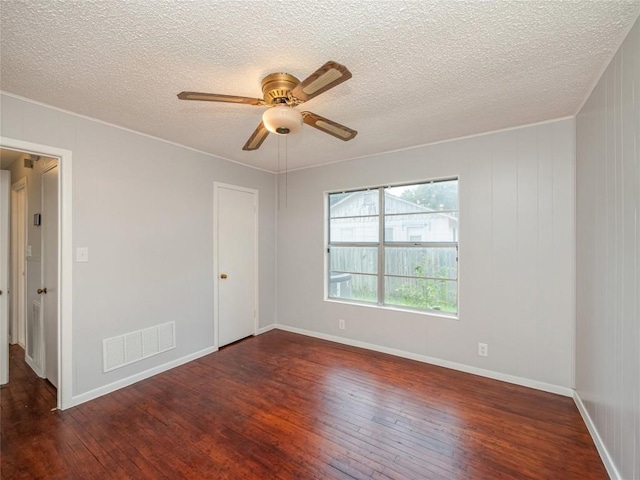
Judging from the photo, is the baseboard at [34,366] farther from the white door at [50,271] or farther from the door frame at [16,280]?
the door frame at [16,280]

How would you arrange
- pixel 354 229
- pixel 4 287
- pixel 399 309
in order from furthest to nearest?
pixel 354 229 < pixel 399 309 < pixel 4 287

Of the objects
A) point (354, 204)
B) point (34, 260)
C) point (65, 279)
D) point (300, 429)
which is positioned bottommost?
point (300, 429)

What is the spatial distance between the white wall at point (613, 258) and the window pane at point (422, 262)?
1.08 m

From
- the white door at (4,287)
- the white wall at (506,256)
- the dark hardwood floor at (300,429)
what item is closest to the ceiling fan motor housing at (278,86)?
the white wall at (506,256)

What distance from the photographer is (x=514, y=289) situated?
2.74 metres

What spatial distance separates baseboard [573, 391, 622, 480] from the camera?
5.27ft

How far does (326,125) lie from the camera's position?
1944 mm

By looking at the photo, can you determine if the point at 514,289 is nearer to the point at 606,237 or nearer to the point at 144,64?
the point at 606,237

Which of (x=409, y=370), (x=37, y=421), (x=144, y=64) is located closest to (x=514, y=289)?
(x=409, y=370)

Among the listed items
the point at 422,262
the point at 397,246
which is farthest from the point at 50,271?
the point at 422,262

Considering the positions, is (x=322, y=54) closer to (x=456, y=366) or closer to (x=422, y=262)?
(x=422, y=262)

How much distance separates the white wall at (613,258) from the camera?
4.65 ft

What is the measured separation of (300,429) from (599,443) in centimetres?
197

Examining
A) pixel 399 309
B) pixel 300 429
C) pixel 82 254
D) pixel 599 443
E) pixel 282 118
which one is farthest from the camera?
pixel 399 309
